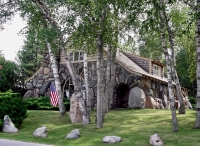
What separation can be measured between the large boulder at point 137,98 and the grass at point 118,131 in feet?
20.3

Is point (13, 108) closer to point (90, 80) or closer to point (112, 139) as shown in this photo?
point (112, 139)

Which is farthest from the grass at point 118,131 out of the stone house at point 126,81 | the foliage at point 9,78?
the foliage at point 9,78

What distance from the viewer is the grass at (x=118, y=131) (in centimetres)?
1005

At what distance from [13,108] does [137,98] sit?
35.3 feet

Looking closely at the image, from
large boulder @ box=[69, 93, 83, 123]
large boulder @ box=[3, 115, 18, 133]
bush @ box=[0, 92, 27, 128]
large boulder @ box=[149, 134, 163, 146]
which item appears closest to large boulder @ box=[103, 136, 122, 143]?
large boulder @ box=[149, 134, 163, 146]

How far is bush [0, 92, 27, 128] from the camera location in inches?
540

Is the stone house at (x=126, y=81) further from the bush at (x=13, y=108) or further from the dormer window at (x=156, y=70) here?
the bush at (x=13, y=108)

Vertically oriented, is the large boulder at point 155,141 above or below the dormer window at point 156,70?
below

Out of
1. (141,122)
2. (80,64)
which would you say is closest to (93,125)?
(141,122)

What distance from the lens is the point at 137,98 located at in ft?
72.4

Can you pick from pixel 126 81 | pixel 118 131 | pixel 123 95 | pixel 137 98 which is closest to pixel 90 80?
pixel 126 81

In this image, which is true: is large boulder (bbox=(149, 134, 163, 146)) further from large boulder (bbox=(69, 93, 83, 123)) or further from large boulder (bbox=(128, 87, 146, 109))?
large boulder (bbox=(128, 87, 146, 109))

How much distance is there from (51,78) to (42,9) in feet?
44.0

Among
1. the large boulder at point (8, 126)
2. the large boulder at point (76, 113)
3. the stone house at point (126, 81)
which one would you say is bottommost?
the large boulder at point (8, 126)
